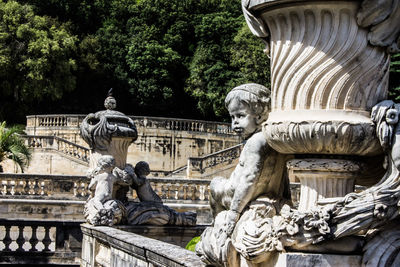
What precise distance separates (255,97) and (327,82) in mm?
711

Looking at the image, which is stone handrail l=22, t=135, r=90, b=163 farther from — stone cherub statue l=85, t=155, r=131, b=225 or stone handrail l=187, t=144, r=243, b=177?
stone cherub statue l=85, t=155, r=131, b=225

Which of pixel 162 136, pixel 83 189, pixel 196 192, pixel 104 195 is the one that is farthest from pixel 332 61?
pixel 162 136

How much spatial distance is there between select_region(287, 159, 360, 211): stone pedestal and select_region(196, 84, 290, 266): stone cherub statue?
412 mm

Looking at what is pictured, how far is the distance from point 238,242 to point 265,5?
1.34 meters

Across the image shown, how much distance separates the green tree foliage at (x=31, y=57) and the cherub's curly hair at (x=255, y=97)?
40.9 metres

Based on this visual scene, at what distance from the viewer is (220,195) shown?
4.96 metres

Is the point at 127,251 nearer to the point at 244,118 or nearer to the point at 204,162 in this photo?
the point at 244,118

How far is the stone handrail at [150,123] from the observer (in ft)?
138

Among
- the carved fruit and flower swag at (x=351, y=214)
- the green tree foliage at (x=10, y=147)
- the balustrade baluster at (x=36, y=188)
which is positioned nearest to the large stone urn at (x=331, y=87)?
the carved fruit and flower swag at (x=351, y=214)

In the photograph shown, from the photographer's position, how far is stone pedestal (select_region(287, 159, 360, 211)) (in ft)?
13.3

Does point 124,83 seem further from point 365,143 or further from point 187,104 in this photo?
point 365,143

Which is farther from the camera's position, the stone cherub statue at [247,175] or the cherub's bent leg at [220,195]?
the cherub's bent leg at [220,195]

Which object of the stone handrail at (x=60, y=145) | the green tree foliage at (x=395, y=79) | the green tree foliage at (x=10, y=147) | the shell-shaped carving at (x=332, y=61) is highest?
the green tree foliage at (x=395, y=79)

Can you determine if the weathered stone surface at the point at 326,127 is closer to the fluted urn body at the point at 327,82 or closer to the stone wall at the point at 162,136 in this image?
the fluted urn body at the point at 327,82
